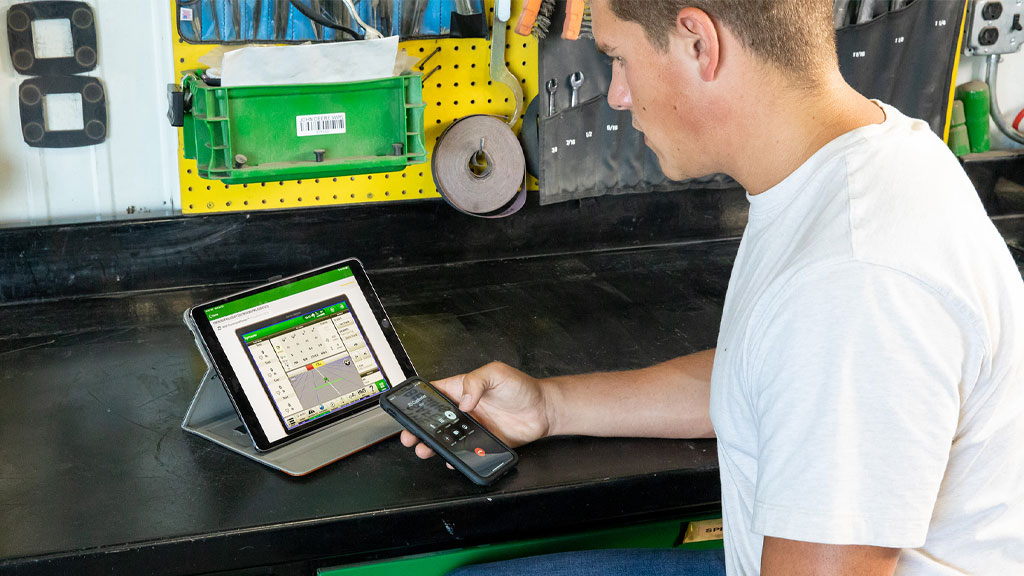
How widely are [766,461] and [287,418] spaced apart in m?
0.61

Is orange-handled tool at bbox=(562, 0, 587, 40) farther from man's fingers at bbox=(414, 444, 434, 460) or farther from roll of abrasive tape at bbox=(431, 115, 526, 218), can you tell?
man's fingers at bbox=(414, 444, 434, 460)

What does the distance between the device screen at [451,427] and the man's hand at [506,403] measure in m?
0.02

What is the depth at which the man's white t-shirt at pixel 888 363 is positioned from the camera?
0.68 m

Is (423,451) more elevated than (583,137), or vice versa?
(583,137)

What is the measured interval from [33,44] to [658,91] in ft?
3.43

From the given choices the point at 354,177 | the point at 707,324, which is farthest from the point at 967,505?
the point at 354,177

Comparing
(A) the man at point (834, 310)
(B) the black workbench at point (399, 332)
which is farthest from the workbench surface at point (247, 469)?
(A) the man at point (834, 310)

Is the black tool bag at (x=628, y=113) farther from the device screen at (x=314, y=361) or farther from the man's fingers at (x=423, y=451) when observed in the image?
the man's fingers at (x=423, y=451)

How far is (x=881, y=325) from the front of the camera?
68 cm

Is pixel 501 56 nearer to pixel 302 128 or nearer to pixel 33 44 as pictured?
pixel 302 128

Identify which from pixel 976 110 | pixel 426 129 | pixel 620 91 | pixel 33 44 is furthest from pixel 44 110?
pixel 976 110

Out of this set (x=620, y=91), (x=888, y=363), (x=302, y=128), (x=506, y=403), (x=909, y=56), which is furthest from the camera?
(x=909, y=56)

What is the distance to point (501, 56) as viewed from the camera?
5.21 feet

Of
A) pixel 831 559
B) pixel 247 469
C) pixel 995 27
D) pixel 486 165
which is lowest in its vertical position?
pixel 247 469
